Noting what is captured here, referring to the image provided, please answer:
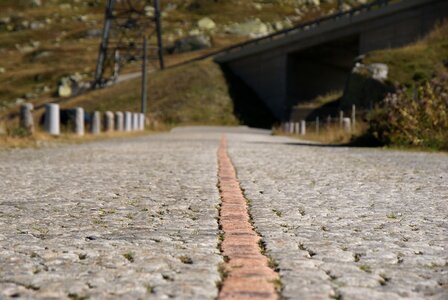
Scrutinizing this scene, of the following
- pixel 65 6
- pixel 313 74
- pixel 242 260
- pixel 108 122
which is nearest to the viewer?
pixel 242 260

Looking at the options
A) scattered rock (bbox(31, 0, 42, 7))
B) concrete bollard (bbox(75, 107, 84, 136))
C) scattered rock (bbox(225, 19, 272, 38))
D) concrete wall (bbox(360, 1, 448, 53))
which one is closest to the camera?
concrete bollard (bbox(75, 107, 84, 136))

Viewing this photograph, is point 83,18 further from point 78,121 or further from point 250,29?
point 78,121

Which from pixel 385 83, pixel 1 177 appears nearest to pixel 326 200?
pixel 1 177

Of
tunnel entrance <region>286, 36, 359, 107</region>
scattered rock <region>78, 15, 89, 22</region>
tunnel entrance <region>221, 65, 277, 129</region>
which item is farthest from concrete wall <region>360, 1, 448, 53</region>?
scattered rock <region>78, 15, 89, 22</region>

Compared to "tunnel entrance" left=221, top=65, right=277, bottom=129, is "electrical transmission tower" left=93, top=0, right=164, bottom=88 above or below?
above

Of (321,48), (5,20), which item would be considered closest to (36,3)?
(5,20)

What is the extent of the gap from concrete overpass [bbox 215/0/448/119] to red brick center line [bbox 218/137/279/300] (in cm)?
4084

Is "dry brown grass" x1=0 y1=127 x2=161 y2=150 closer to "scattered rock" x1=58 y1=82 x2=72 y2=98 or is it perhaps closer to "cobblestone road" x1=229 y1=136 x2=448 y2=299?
"cobblestone road" x1=229 y1=136 x2=448 y2=299

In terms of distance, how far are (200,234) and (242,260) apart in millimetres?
811

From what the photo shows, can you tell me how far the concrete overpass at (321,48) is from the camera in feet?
143

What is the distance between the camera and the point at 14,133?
51.5ft

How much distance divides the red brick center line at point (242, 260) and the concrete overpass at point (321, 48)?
40839mm

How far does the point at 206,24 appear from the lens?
9806cm

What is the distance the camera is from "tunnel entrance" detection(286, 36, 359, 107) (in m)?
56.2
